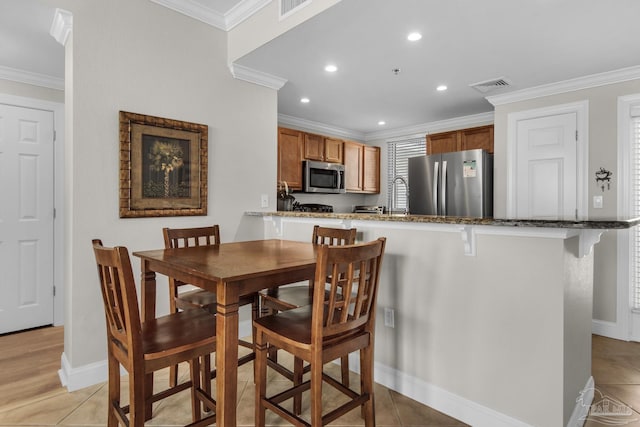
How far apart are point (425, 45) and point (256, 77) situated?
149 cm

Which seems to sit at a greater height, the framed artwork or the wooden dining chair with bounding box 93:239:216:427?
the framed artwork

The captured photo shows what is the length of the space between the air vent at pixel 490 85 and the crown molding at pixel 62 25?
3390mm

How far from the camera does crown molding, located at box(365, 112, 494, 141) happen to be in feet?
15.3

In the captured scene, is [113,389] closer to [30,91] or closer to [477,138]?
[30,91]

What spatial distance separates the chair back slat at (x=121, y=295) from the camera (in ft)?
4.22

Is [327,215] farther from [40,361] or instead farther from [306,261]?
[40,361]

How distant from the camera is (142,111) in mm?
2521

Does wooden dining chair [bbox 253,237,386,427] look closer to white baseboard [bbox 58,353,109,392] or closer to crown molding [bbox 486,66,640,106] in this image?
white baseboard [bbox 58,353,109,392]

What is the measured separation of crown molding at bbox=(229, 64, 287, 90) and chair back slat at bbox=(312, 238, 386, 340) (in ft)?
7.39

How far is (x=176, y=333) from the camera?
4.94ft

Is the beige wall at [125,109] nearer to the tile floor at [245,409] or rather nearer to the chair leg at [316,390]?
the tile floor at [245,409]

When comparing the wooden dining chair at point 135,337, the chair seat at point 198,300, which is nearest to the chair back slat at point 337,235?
the chair seat at point 198,300

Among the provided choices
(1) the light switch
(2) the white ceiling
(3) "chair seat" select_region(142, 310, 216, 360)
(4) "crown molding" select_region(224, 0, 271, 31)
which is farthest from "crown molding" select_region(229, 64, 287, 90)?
(1) the light switch

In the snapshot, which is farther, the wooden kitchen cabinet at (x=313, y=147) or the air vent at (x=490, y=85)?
the wooden kitchen cabinet at (x=313, y=147)
